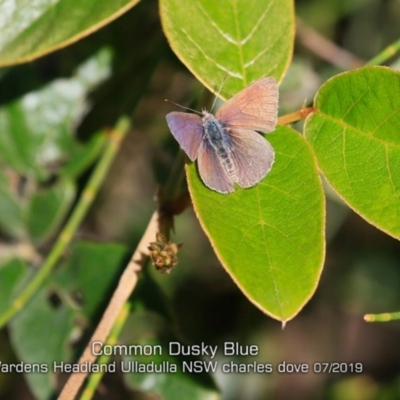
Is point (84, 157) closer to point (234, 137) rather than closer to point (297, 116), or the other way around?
point (234, 137)

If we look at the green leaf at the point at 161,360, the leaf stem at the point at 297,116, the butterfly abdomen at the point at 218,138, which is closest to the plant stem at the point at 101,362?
the green leaf at the point at 161,360

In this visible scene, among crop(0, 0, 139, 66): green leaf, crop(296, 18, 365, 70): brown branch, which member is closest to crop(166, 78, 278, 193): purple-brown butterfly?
crop(0, 0, 139, 66): green leaf

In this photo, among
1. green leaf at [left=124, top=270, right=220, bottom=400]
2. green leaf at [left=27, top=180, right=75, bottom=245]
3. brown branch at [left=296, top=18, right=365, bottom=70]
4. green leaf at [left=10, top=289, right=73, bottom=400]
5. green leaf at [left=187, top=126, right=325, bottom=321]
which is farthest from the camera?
brown branch at [left=296, top=18, right=365, bottom=70]

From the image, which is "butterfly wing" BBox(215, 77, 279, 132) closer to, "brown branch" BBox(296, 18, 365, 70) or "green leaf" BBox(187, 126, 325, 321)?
"green leaf" BBox(187, 126, 325, 321)

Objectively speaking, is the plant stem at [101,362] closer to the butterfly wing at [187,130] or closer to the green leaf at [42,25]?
the butterfly wing at [187,130]

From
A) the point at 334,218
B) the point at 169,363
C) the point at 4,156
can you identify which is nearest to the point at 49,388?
the point at 169,363

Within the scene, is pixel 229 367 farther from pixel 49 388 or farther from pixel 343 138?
pixel 343 138
